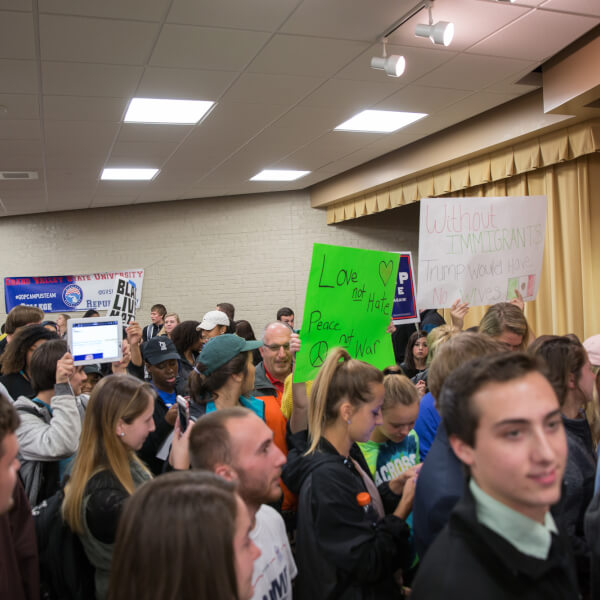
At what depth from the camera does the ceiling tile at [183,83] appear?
4.51 metres

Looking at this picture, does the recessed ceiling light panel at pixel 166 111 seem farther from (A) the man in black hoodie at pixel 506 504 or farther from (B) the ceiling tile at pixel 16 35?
(A) the man in black hoodie at pixel 506 504

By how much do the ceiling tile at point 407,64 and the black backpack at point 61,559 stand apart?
3.55 metres

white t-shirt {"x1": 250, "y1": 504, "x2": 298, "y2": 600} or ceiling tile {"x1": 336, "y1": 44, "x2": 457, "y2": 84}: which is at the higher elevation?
ceiling tile {"x1": 336, "y1": 44, "x2": 457, "y2": 84}

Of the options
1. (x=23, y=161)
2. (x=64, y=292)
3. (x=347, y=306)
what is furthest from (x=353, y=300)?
(x=64, y=292)

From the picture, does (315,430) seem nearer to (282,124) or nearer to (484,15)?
(484,15)

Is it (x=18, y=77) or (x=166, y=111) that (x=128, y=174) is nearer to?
(x=166, y=111)

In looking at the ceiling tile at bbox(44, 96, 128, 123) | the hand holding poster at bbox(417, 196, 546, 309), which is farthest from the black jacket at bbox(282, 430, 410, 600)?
the ceiling tile at bbox(44, 96, 128, 123)

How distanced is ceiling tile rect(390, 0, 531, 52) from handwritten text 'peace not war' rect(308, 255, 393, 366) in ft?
5.77

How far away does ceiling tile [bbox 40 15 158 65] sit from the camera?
141 inches

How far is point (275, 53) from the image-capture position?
426cm

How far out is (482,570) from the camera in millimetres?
1151

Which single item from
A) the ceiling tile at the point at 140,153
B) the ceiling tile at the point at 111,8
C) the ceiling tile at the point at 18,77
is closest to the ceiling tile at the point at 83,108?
the ceiling tile at the point at 18,77

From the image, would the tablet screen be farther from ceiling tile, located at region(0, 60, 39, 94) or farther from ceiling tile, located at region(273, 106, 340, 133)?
ceiling tile, located at region(273, 106, 340, 133)

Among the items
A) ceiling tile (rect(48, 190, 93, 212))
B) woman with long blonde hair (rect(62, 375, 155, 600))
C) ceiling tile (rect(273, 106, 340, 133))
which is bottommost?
woman with long blonde hair (rect(62, 375, 155, 600))
